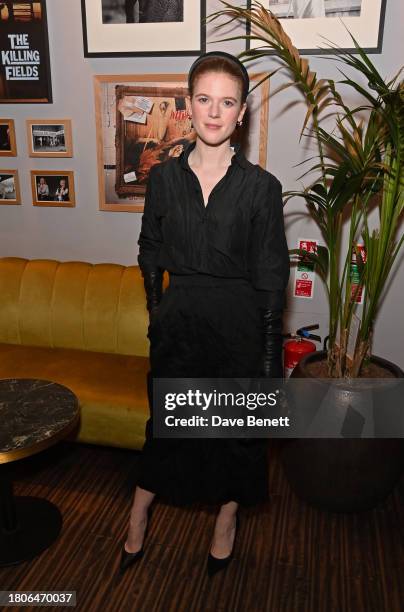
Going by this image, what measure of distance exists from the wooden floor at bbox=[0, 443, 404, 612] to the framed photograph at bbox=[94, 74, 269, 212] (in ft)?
5.28

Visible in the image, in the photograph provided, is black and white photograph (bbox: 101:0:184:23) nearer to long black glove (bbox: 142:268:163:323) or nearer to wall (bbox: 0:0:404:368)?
wall (bbox: 0:0:404:368)

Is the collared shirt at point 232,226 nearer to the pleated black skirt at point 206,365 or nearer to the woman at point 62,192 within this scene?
the pleated black skirt at point 206,365

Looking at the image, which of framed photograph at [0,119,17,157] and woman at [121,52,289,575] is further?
framed photograph at [0,119,17,157]

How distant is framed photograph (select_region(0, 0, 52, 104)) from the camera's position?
2840mm

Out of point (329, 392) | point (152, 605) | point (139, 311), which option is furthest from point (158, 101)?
point (152, 605)

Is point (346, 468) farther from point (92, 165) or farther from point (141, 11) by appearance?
point (141, 11)

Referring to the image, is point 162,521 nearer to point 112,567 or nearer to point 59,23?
point 112,567

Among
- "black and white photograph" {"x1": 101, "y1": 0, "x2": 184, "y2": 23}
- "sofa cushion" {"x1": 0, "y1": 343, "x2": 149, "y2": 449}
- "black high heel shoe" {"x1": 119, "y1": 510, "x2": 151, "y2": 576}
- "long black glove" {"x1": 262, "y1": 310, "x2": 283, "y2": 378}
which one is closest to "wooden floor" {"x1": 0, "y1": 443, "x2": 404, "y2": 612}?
"black high heel shoe" {"x1": 119, "y1": 510, "x2": 151, "y2": 576}

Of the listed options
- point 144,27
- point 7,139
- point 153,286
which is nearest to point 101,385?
point 153,286

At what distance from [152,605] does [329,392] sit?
1.07 metres

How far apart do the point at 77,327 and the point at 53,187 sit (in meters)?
0.87

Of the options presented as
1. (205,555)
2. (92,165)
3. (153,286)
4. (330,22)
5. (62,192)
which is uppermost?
(330,22)

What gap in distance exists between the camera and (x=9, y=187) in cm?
318

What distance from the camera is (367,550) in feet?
7.11
